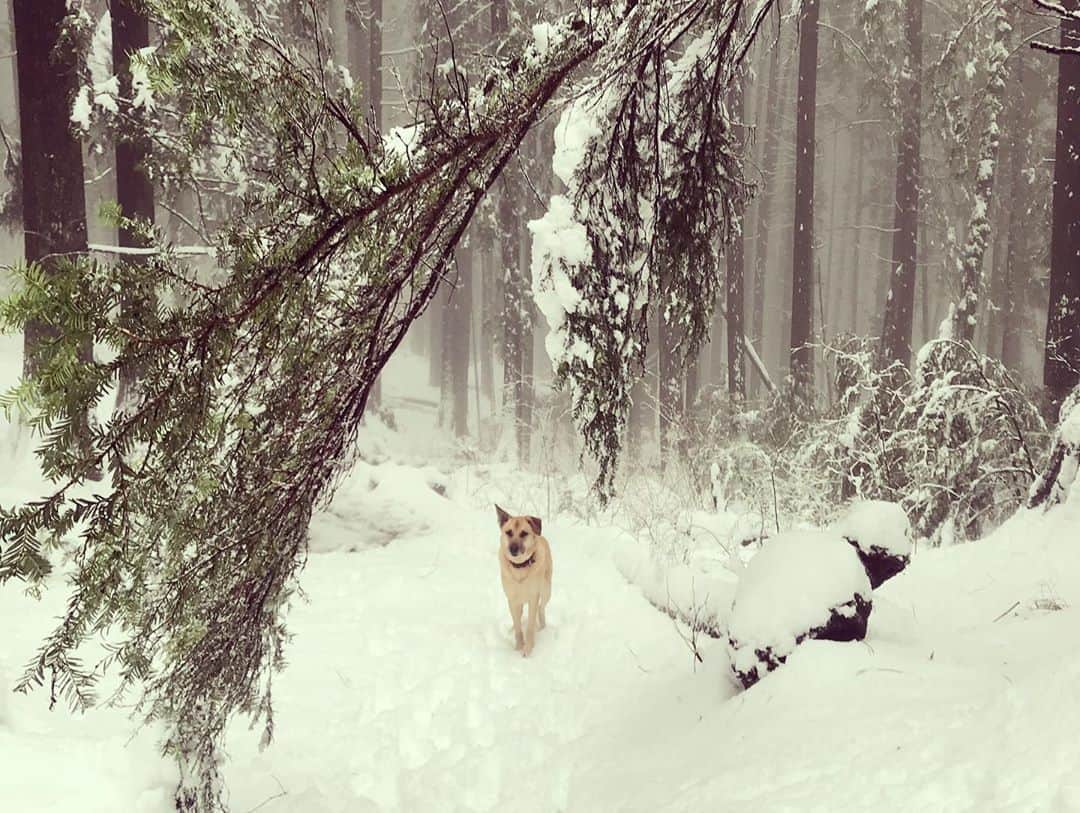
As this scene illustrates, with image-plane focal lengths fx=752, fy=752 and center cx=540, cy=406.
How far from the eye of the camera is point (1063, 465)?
5930mm

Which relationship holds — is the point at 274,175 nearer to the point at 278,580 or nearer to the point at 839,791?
the point at 278,580

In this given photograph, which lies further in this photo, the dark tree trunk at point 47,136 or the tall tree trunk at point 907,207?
the tall tree trunk at point 907,207

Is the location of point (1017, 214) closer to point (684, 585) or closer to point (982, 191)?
point (982, 191)

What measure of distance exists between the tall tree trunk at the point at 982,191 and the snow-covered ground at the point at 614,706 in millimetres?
10288

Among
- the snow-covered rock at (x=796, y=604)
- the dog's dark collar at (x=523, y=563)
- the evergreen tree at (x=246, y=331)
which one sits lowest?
the dog's dark collar at (x=523, y=563)

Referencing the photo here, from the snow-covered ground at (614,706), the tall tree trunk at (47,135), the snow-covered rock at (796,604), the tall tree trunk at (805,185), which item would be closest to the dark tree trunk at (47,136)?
the tall tree trunk at (47,135)

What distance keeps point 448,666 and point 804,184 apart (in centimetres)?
1288

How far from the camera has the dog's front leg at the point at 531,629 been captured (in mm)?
5461

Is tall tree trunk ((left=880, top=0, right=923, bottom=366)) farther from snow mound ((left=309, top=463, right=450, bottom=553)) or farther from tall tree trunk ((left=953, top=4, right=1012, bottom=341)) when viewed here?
snow mound ((left=309, top=463, right=450, bottom=553))

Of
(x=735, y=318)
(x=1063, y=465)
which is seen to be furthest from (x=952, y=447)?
(x=735, y=318)

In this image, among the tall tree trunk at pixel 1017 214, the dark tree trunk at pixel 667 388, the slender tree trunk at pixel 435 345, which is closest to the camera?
the dark tree trunk at pixel 667 388

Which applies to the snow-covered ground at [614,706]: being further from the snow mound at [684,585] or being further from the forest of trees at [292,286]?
the forest of trees at [292,286]

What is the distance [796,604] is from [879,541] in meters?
0.86

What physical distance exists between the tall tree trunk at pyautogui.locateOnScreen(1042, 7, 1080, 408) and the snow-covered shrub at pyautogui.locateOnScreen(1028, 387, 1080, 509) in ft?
8.58
